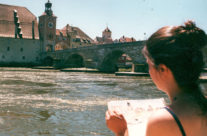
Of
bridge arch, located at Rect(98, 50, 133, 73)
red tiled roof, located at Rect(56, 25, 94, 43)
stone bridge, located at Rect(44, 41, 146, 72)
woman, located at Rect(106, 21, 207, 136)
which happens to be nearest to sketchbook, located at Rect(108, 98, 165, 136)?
woman, located at Rect(106, 21, 207, 136)

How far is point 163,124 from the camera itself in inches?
40.1

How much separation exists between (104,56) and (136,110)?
40693 millimetres

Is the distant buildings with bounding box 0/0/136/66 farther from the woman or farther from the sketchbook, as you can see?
the woman

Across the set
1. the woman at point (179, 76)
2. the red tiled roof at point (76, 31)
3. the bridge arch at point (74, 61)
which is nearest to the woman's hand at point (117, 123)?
the woman at point (179, 76)

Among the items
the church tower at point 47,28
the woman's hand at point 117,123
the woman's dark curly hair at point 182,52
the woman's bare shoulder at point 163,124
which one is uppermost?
the church tower at point 47,28

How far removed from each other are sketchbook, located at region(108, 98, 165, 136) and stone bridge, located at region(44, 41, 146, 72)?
29954 millimetres

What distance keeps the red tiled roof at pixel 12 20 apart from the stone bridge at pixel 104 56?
894 centimetres

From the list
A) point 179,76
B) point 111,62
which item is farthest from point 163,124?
point 111,62

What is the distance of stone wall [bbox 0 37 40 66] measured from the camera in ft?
189

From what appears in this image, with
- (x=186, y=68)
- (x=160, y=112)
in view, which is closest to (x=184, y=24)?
(x=186, y=68)

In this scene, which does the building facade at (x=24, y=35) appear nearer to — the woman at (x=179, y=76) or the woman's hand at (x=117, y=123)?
the woman's hand at (x=117, y=123)

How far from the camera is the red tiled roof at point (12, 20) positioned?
58947 millimetres

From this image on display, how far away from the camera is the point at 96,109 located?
7211 millimetres

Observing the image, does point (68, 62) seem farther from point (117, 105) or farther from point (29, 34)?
point (117, 105)
